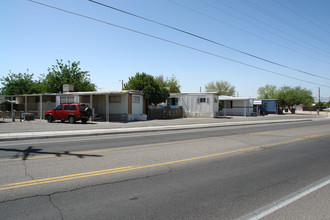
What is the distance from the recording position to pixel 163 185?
510 cm

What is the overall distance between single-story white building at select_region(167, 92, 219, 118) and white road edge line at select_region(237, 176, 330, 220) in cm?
2819

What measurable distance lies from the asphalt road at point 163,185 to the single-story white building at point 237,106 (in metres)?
32.4

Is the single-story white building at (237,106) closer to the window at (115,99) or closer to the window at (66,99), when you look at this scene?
the window at (115,99)

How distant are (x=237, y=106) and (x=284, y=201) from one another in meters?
38.0

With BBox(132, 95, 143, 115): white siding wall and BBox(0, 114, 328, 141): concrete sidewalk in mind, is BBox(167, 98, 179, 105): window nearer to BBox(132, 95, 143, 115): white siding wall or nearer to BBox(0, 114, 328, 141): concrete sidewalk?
BBox(132, 95, 143, 115): white siding wall

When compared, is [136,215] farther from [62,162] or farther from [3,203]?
[62,162]

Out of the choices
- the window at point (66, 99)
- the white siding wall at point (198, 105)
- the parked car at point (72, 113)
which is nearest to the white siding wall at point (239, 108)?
the white siding wall at point (198, 105)

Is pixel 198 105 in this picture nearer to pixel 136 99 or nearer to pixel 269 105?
pixel 136 99

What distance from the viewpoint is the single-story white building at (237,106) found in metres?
39.8

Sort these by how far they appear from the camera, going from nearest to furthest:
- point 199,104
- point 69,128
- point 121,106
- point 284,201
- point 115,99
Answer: point 284,201 → point 69,128 → point 121,106 → point 115,99 → point 199,104

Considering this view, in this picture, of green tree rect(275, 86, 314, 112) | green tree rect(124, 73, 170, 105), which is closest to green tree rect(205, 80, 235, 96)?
green tree rect(275, 86, 314, 112)

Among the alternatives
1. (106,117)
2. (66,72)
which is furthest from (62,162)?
(66,72)

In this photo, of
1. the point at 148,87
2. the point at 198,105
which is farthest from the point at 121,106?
the point at 198,105

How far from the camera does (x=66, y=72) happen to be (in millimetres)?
46438
